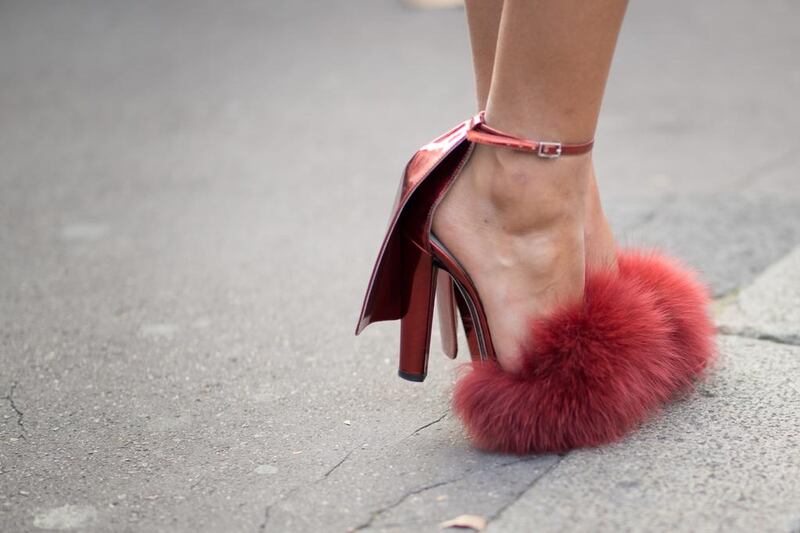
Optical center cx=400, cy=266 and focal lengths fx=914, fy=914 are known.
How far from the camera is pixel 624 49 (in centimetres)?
464

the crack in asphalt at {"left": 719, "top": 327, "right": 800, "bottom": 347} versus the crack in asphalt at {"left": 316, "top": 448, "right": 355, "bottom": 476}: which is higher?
the crack in asphalt at {"left": 719, "top": 327, "right": 800, "bottom": 347}

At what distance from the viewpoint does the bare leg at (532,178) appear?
127 centimetres

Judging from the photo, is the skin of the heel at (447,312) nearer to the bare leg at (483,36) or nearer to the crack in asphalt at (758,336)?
the bare leg at (483,36)

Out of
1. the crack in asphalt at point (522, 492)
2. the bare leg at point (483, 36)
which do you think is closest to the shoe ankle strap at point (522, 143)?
the bare leg at point (483, 36)

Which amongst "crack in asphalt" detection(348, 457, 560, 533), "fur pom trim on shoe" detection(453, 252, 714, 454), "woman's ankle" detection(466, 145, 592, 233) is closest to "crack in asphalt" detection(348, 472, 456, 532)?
"crack in asphalt" detection(348, 457, 560, 533)

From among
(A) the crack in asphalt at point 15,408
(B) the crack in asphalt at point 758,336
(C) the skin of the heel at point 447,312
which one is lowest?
(A) the crack in asphalt at point 15,408

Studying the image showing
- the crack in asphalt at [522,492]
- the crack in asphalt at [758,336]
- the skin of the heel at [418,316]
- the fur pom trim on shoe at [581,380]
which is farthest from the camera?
the crack in asphalt at [758,336]

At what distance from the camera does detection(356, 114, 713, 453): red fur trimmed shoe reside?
1309mm

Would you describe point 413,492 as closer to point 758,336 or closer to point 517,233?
point 517,233

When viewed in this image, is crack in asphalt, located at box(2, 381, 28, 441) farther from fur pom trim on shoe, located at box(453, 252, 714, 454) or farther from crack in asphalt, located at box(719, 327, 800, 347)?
crack in asphalt, located at box(719, 327, 800, 347)

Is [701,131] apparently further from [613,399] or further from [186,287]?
[613,399]

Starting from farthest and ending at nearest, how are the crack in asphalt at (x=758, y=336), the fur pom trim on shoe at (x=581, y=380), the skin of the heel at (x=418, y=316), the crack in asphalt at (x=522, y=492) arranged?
the crack in asphalt at (x=758, y=336) → the skin of the heel at (x=418, y=316) → the fur pom trim on shoe at (x=581, y=380) → the crack in asphalt at (x=522, y=492)

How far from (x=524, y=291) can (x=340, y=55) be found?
364 cm

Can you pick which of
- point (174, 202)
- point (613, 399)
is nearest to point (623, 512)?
point (613, 399)
